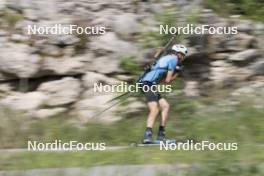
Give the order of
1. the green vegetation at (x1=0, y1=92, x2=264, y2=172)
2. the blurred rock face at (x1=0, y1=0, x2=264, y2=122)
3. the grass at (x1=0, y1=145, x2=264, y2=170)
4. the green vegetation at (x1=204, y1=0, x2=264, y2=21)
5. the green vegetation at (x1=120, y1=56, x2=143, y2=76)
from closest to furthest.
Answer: the grass at (x1=0, y1=145, x2=264, y2=170) → the green vegetation at (x1=0, y1=92, x2=264, y2=172) → the blurred rock face at (x1=0, y1=0, x2=264, y2=122) → the green vegetation at (x1=120, y1=56, x2=143, y2=76) → the green vegetation at (x1=204, y1=0, x2=264, y2=21)

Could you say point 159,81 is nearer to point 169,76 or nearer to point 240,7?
point 169,76

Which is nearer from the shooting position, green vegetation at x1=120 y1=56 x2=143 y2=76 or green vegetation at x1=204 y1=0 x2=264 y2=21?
green vegetation at x1=120 y1=56 x2=143 y2=76

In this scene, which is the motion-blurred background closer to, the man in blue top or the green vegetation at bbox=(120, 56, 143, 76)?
the green vegetation at bbox=(120, 56, 143, 76)

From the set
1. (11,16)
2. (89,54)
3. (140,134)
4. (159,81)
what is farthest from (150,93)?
(11,16)

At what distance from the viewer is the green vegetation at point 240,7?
988cm

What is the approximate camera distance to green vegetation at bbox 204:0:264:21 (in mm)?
9883

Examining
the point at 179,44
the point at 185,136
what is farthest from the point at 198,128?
the point at 179,44

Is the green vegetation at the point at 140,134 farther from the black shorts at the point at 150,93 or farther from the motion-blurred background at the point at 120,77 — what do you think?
the black shorts at the point at 150,93

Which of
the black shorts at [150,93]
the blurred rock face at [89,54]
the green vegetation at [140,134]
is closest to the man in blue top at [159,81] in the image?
the black shorts at [150,93]

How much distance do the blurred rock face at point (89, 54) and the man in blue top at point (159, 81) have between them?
1.83 ft

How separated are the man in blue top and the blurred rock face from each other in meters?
0.56

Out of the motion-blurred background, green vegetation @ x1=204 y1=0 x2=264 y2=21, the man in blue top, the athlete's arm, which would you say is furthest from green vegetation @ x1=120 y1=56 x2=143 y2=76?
green vegetation @ x1=204 y1=0 x2=264 y2=21

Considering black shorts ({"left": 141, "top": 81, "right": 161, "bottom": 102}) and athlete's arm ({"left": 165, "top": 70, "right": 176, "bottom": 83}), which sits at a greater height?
athlete's arm ({"left": 165, "top": 70, "right": 176, "bottom": 83})

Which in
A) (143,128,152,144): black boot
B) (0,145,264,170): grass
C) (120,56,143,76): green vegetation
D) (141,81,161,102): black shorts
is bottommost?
(0,145,264,170): grass
